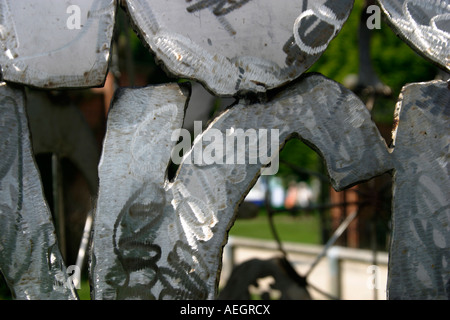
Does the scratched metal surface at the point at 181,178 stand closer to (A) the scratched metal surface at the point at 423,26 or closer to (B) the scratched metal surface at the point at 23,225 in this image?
(B) the scratched metal surface at the point at 23,225

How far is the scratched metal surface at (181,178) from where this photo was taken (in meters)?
1.82

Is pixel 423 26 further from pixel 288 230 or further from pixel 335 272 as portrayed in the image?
pixel 288 230

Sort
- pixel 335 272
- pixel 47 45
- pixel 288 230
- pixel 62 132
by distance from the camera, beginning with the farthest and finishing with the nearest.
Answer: pixel 288 230
pixel 335 272
pixel 62 132
pixel 47 45

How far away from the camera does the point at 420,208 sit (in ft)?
6.19

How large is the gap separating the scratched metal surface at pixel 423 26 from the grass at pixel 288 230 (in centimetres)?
936

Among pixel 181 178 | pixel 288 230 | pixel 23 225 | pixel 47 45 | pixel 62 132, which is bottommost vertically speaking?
pixel 288 230

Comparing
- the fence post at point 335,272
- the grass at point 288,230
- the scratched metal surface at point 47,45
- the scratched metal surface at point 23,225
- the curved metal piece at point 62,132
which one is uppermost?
the scratched metal surface at point 47,45

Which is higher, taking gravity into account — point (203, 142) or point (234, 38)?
point (234, 38)

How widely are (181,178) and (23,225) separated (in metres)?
0.51

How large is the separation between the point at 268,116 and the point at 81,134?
1680 millimetres

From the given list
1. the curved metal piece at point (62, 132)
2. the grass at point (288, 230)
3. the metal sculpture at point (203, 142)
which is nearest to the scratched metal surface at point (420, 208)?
the metal sculpture at point (203, 142)

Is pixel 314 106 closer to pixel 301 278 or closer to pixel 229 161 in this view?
pixel 229 161

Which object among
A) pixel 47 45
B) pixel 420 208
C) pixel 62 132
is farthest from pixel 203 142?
pixel 62 132

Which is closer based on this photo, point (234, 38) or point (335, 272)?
point (234, 38)
